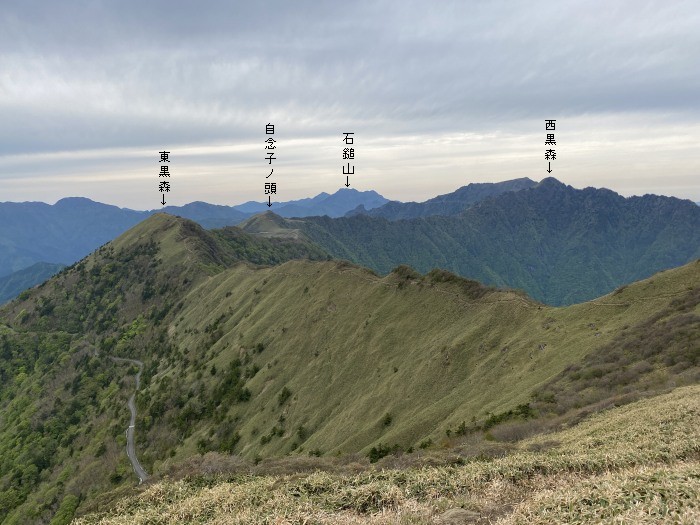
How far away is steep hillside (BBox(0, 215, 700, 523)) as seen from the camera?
48594mm

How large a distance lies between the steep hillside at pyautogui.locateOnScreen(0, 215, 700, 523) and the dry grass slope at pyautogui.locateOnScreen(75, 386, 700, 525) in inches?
409

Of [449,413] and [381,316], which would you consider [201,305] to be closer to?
[381,316]

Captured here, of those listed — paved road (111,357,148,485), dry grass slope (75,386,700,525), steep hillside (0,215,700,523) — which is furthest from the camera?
paved road (111,357,148,485)

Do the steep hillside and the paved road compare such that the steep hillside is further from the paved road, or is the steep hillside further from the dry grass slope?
the dry grass slope

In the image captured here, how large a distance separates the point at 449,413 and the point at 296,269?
239ft

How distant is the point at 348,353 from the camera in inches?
3056

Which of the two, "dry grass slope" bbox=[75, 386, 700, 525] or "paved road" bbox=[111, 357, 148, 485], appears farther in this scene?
"paved road" bbox=[111, 357, 148, 485]

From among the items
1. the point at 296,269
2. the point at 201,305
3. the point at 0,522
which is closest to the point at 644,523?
the point at 296,269

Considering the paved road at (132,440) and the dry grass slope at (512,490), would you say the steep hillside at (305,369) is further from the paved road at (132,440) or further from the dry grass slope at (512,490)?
the dry grass slope at (512,490)

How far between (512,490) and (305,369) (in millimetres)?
64058

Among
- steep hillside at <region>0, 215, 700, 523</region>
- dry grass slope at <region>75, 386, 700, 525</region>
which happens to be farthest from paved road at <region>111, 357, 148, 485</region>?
dry grass slope at <region>75, 386, 700, 525</region>

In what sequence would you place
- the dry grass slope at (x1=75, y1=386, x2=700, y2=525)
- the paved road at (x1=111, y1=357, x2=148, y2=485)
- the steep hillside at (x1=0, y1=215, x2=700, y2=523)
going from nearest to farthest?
the dry grass slope at (x1=75, y1=386, x2=700, y2=525) < the steep hillside at (x1=0, y1=215, x2=700, y2=523) < the paved road at (x1=111, y1=357, x2=148, y2=485)

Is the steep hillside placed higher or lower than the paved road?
higher

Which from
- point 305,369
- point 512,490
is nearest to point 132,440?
point 305,369
